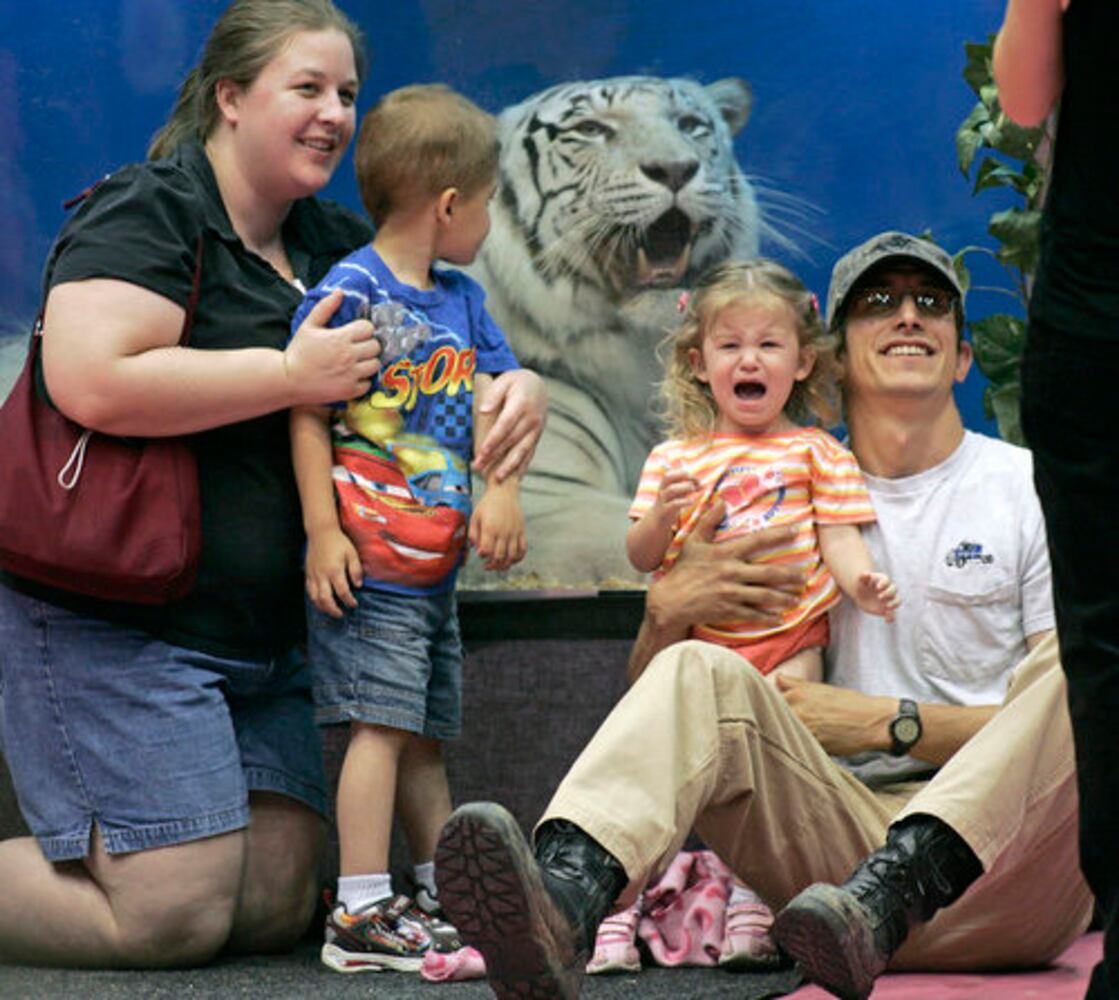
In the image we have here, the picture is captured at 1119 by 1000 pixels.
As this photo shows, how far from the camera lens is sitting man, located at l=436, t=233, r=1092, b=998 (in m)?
2.18

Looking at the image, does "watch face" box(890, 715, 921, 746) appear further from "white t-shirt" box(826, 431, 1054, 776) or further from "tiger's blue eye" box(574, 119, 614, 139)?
"tiger's blue eye" box(574, 119, 614, 139)

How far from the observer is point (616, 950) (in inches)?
113

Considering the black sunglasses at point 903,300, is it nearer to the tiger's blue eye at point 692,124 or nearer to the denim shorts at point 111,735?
the denim shorts at point 111,735

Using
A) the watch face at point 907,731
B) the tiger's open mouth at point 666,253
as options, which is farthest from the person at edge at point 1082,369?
the tiger's open mouth at point 666,253

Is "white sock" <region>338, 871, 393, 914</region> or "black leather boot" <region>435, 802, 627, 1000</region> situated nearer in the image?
"black leather boot" <region>435, 802, 627, 1000</region>

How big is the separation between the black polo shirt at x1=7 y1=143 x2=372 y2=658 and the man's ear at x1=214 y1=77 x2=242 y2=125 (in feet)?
0.30

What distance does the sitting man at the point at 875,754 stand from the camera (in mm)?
2176

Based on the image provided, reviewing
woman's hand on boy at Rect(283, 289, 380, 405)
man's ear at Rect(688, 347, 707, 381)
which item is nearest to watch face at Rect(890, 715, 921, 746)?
man's ear at Rect(688, 347, 707, 381)

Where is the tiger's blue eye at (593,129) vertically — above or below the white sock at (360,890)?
above

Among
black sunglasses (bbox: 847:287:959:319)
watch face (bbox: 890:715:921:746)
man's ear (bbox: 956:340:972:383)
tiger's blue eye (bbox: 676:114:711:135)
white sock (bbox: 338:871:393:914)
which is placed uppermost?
tiger's blue eye (bbox: 676:114:711:135)

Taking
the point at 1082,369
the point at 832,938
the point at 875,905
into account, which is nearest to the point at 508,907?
the point at 832,938

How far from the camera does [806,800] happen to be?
8.43ft

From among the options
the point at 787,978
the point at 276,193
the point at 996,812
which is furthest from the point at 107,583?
the point at 996,812

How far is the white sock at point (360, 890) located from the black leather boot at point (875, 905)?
2.76 ft
